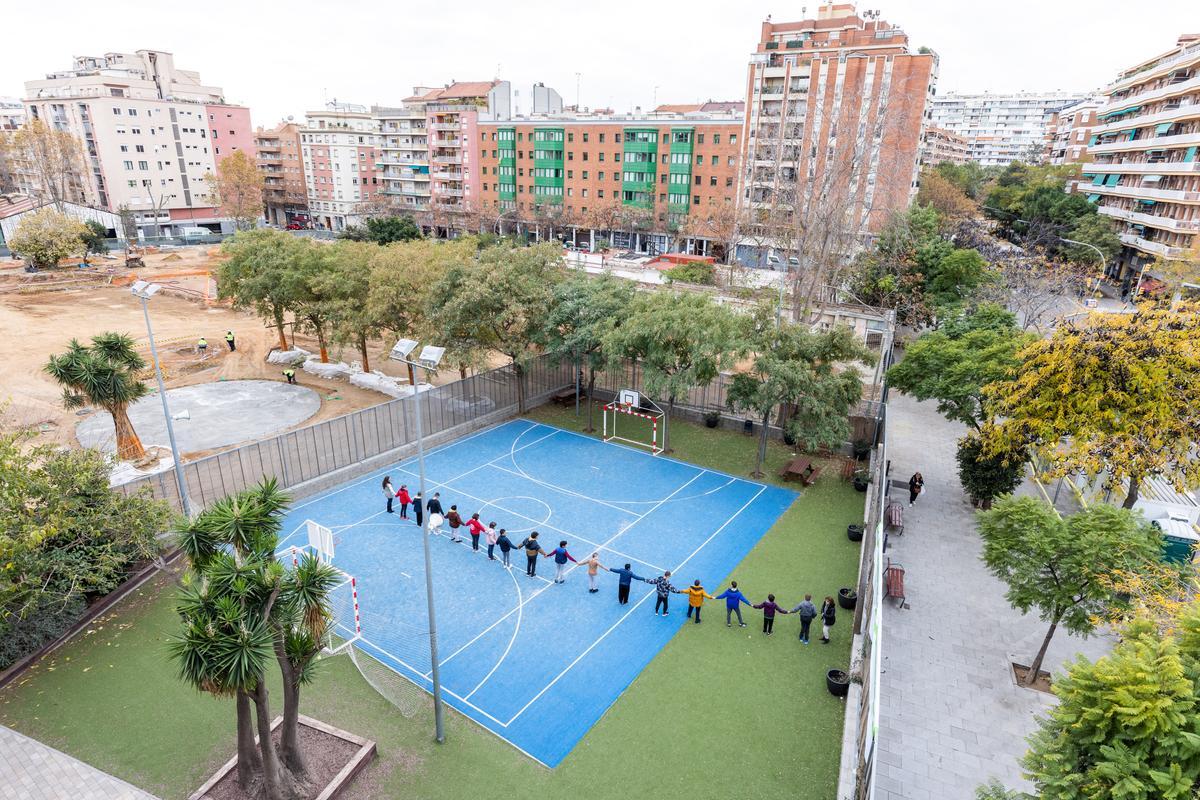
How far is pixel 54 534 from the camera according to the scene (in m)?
12.5

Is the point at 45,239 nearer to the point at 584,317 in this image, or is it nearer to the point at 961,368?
the point at 584,317

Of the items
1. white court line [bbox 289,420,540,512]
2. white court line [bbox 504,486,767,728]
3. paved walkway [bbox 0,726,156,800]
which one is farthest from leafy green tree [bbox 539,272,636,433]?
paved walkway [bbox 0,726,156,800]

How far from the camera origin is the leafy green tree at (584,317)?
25.9 meters

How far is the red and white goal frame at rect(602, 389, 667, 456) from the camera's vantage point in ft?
87.8

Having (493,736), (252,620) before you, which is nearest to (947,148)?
(493,736)

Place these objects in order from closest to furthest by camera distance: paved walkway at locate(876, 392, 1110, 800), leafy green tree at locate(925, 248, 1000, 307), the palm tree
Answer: paved walkway at locate(876, 392, 1110, 800) < the palm tree < leafy green tree at locate(925, 248, 1000, 307)

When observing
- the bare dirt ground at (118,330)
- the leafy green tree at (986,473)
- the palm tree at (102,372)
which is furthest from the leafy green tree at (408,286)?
the leafy green tree at (986,473)

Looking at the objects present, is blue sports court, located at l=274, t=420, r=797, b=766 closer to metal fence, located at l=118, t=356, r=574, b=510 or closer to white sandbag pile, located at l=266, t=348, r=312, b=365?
metal fence, located at l=118, t=356, r=574, b=510

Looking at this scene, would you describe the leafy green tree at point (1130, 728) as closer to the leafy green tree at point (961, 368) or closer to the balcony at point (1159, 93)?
the leafy green tree at point (961, 368)

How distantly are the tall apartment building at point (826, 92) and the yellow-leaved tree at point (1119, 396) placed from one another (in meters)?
30.5

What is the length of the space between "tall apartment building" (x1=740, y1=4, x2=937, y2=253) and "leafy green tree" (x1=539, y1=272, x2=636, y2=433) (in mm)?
23897

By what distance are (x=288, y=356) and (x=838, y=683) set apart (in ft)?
108

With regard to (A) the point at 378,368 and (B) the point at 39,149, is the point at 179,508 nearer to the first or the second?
(A) the point at 378,368

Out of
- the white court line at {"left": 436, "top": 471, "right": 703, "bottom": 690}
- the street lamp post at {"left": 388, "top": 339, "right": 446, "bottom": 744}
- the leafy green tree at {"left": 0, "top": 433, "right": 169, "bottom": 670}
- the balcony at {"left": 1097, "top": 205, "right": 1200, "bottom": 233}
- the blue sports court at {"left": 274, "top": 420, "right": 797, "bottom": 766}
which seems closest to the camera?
the street lamp post at {"left": 388, "top": 339, "right": 446, "bottom": 744}
